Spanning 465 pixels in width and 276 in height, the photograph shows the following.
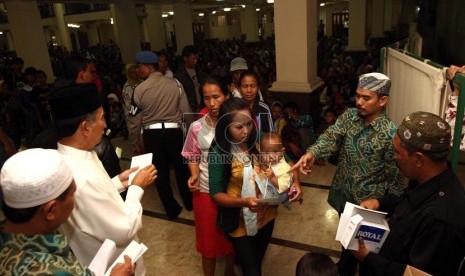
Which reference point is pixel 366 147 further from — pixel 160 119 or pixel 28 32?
pixel 28 32

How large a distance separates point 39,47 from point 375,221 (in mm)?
9115

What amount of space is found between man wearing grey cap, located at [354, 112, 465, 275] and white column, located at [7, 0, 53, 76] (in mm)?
9040

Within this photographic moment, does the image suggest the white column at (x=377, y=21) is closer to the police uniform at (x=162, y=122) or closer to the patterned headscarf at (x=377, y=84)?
the police uniform at (x=162, y=122)

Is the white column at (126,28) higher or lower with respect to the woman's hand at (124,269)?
higher

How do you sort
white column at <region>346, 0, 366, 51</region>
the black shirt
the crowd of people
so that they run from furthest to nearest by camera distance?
white column at <region>346, 0, 366, 51</region>, the black shirt, the crowd of people

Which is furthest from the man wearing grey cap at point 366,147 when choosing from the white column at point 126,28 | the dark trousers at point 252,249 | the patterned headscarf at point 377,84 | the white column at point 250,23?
the white column at point 250,23

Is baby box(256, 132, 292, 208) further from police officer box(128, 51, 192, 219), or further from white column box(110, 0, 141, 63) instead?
white column box(110, 0, 141, 63)

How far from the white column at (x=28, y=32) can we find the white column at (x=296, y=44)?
6257 millimetres

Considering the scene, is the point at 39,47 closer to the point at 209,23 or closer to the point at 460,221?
the point at 460,221

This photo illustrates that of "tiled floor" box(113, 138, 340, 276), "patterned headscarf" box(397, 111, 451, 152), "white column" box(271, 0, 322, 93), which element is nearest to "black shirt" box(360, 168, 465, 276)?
"patterned headscarf" box(397, 111, 451, 152)

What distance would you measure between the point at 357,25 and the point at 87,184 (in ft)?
37.4

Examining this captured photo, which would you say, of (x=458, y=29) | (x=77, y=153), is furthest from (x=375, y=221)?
(x=458, y=29)

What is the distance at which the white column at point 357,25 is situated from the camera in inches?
431

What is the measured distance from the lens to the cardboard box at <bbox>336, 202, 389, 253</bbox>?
145cm
